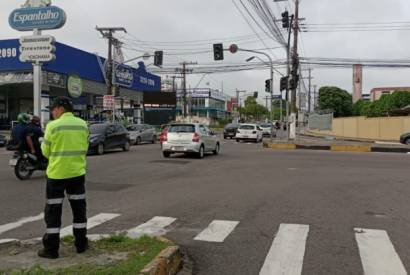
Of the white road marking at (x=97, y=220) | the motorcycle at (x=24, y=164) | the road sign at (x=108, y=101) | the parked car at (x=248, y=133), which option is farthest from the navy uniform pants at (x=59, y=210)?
the parked car at (x=248, y=133)

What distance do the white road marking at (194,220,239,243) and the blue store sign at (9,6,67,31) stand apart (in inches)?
514

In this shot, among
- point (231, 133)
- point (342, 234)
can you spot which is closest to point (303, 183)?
point (342, 234)

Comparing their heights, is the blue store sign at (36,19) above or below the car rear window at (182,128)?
above

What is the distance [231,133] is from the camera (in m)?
47.8

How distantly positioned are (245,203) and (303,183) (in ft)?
11.9

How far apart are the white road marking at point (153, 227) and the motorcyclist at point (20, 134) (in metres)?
6.06

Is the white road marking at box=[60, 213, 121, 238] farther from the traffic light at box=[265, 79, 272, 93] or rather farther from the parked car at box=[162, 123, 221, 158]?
the traffic light at box=[265, 79, 272, 93]

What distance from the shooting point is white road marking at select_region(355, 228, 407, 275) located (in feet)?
19.0

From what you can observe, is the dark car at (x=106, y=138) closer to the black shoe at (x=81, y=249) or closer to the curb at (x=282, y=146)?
the curb at (x=282, y=146)

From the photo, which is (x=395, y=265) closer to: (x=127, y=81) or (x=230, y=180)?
(x=230, y=180)

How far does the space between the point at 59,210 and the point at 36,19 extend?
15.0 meters

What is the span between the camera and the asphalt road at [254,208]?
6395mm

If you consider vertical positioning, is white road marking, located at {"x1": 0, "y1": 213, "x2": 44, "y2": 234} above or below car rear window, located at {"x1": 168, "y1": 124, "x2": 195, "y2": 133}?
below

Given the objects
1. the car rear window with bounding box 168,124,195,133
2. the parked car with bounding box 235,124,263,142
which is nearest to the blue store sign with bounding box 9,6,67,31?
the car rear window with bounding box 168,124,195,133
